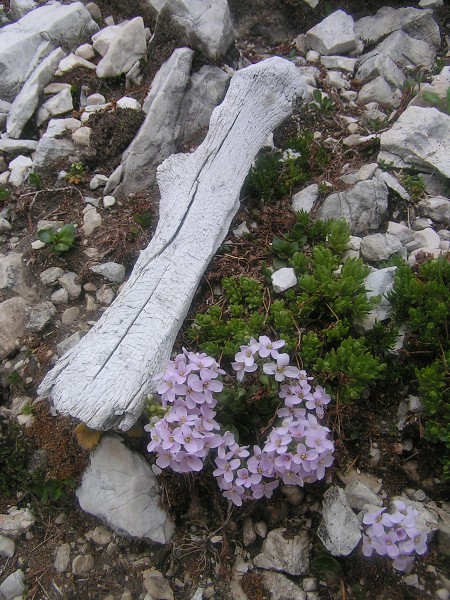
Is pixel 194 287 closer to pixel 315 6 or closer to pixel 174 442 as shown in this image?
pixel 174 442

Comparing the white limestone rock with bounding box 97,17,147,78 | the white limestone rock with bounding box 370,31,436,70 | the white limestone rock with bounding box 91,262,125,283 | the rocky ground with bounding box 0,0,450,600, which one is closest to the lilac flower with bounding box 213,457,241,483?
the rocky ground with bounding box 0,0,450,600

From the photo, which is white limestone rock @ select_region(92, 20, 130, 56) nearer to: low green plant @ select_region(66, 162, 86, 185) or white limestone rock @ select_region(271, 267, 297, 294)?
low green plant @ select_region(66, 162, 86, 185)

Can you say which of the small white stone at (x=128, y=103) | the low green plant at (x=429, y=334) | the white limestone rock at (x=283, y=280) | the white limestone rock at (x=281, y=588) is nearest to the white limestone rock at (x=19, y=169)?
the small white stone at (x=128, y=103)

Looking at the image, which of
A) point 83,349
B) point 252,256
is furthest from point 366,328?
point 83,349

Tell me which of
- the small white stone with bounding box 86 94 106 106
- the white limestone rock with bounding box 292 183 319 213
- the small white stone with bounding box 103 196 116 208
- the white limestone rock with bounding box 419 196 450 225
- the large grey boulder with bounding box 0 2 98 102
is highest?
the large grey boulder with bounding box 0 2 98 102

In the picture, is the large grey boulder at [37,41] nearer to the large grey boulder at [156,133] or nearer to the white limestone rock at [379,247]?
the large grey boulder at [156,133]

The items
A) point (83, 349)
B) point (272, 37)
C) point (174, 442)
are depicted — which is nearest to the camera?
point (174, 442)

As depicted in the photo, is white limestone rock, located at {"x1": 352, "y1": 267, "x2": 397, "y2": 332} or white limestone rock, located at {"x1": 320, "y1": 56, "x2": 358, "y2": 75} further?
white limestone rock, located at {"x1": 320, "y1": 56, "x2": 358, "y2": 75}
